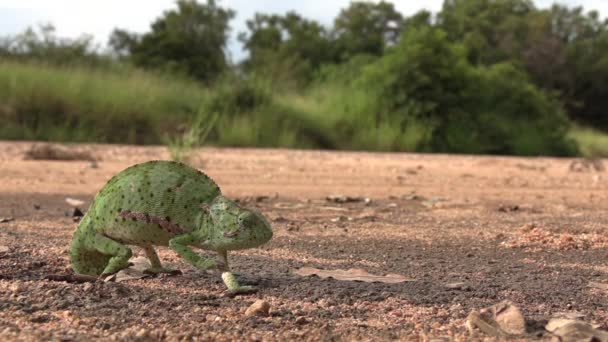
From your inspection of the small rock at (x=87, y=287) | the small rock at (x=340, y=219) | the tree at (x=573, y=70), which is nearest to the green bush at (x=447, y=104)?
the small rock at (x=340, y=219)

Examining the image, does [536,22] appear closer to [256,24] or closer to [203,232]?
[256,24]

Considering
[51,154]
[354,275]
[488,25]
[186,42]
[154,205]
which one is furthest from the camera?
[488,25]

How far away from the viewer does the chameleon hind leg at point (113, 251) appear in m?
2.44

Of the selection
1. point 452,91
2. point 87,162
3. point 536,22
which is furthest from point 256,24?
point 87,162

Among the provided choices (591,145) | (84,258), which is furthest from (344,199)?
(591,145)

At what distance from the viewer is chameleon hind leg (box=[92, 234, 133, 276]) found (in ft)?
7.99

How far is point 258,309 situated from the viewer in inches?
82.9

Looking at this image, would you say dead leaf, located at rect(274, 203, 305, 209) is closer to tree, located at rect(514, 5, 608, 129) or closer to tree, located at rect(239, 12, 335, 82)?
tree, located at rect(239, 12, 335, 82)

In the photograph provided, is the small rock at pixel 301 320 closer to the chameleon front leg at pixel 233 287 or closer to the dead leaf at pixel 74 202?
the chameleon front leg at pixel 233 287

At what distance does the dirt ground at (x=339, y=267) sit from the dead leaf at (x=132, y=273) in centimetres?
6

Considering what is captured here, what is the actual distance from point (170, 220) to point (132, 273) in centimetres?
35

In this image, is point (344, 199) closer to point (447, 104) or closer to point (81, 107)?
point (81, 107)

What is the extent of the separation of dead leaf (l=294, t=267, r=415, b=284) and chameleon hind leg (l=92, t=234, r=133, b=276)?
2.06 feet

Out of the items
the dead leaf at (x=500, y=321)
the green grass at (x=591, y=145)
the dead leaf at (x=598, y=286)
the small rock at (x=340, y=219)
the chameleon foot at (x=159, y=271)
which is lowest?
the small rock at (x=340, y=219)
